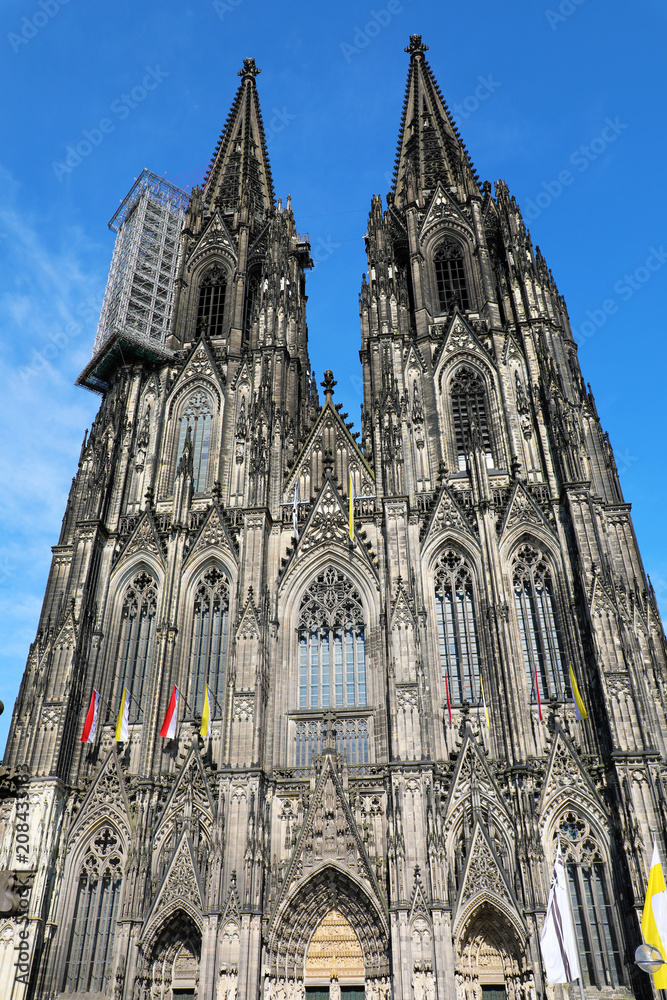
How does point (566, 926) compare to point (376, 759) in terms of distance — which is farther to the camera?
point (376, 759)

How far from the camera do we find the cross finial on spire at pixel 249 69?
5212cm

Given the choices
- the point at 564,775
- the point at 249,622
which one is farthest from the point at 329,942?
the point at 249,622

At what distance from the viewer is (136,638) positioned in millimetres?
30312

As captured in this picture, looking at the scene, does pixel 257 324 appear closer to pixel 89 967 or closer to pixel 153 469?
pixel 153 469

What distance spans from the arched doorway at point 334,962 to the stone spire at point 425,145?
31184mm

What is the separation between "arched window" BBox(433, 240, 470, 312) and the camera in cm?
3709

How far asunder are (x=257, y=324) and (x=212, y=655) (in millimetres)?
15308

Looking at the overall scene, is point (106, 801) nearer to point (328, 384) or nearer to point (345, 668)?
point (345, 668)

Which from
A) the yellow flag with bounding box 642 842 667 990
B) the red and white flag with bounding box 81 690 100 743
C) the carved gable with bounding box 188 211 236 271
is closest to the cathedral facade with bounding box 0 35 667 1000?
the red and white flag with bounding box 81 690 100 743

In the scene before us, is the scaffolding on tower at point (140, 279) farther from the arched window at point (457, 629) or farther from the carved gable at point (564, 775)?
the carved gable at point (564, 775)

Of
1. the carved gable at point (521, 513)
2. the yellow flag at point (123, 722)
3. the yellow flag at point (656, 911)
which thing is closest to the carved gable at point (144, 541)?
the yellow flag at point (123, 722)

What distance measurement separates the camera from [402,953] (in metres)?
22.3

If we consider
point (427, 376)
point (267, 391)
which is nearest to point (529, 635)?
point (427, 376)

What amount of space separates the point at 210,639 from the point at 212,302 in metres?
17.5
